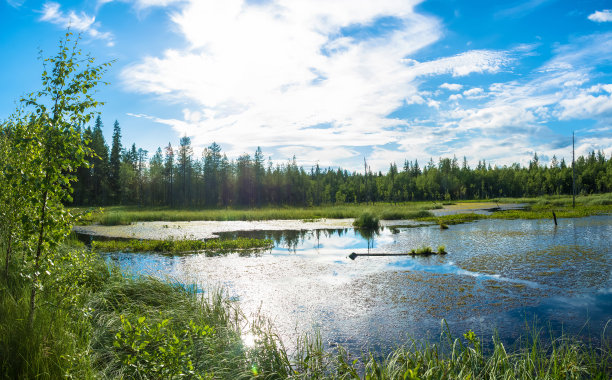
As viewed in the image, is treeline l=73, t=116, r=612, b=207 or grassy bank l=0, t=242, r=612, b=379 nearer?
grassy bank l=0, t=242, r=612, b=379

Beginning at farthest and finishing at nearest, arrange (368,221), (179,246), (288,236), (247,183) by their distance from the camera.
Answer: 1. (247,183)
2. (368,221)
3. (288,236)
4. (179,246)

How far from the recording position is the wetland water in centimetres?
845

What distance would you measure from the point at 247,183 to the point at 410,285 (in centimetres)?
6898

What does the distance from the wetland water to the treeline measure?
1566 inches

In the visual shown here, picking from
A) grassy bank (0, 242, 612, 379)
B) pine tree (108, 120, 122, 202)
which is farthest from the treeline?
grassy bank (0, 242, 612, 379)

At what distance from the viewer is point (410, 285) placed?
12.2 metres

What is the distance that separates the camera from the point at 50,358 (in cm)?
454

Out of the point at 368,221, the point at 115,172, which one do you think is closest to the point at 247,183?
the point at 115,172

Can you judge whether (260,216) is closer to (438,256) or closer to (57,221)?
(438,256)

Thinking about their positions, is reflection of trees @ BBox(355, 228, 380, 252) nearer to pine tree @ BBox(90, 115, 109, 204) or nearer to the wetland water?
the wetland water

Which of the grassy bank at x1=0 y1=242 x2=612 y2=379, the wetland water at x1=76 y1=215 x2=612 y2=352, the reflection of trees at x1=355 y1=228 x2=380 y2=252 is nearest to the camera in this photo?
the grassy bank at x1=0 y1=242 x2=612 y2=379

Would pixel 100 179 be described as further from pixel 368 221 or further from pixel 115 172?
pixel 368 221

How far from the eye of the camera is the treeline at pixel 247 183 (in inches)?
2662

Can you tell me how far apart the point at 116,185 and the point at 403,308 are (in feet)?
233
